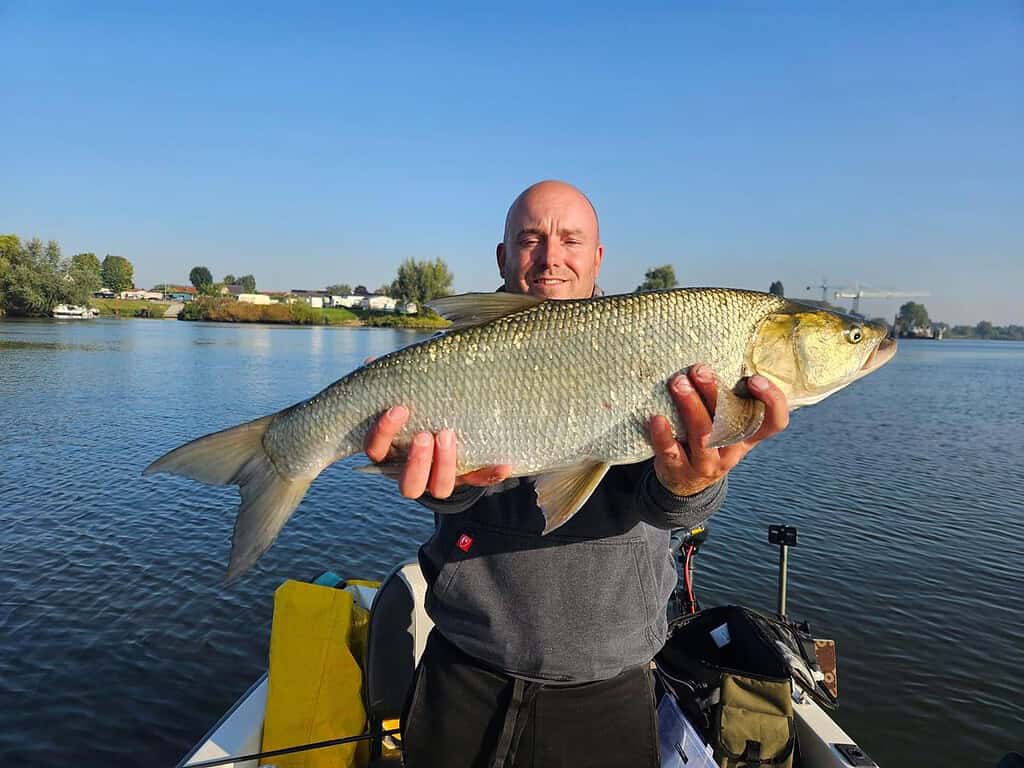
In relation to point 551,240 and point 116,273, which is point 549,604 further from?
point 116,273

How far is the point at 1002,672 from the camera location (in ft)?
27.1

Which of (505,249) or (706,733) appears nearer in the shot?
(505,249)

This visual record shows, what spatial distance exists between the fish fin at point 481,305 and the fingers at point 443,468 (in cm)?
46

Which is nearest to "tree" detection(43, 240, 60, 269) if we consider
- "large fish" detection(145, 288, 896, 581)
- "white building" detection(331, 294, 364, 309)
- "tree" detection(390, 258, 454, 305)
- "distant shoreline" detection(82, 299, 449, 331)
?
"distant shoreline" detection(82, 299, 449, 331)

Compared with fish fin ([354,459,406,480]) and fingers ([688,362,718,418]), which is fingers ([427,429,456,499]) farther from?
fingers ([688,362,718,418])

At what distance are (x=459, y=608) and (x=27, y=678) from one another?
24.3ft

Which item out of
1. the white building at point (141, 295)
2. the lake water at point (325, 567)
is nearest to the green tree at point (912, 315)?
the lake water at point (325, 567)

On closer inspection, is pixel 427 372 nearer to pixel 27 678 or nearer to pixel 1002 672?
pixel 27 678

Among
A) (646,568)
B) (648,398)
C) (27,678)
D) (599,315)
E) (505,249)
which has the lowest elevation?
(27,678)

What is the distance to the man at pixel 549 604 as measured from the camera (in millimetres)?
2361

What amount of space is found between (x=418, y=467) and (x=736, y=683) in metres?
2.42

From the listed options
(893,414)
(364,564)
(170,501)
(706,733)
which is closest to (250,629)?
(364,564)

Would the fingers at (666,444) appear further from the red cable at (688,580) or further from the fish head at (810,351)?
the red cable at (688,580)

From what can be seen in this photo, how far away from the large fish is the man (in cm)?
8
